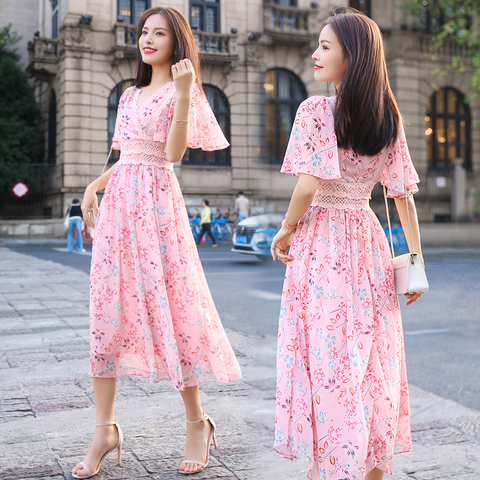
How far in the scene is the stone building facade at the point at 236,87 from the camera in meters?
23.5

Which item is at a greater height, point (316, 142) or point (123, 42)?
point (123, 42)

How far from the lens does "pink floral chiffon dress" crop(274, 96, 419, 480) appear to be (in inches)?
85.6

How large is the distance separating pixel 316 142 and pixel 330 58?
0.33m

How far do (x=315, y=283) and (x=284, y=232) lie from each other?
0.23m

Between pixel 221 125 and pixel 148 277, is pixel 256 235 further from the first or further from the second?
pixel 221 125

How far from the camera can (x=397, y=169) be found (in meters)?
2.42

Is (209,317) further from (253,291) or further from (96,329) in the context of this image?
(253,291)

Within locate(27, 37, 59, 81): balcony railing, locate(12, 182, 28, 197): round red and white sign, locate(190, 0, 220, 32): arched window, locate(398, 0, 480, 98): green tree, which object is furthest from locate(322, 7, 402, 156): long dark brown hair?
locate(190, 0, 220, 32): arched window

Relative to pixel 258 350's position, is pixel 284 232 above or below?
above

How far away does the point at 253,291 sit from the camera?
363 inches

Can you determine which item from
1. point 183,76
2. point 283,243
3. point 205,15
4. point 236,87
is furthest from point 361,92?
point 205,15

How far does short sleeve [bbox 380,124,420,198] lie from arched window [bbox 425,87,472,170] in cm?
2690

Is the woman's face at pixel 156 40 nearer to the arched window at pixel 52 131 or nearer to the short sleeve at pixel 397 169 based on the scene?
the short sleeve at pixel 397 169

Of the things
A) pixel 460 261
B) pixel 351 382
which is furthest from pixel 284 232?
pixel 460 261
